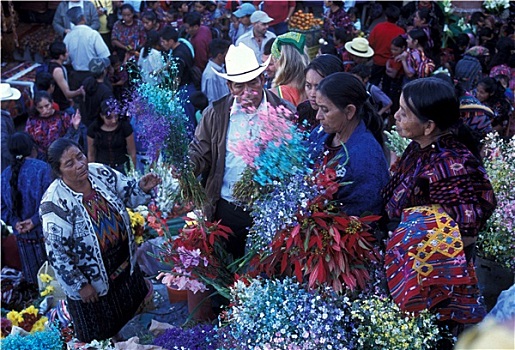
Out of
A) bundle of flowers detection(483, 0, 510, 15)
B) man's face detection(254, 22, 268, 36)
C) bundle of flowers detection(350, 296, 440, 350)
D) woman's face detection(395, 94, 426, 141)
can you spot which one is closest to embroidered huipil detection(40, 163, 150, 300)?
bundle of flowers detection(350, 296, 440, 350)

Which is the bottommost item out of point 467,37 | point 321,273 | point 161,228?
point 467,37

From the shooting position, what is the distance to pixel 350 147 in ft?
9.28

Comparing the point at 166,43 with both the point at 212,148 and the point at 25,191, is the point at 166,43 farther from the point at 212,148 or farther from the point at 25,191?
the point at 212,148

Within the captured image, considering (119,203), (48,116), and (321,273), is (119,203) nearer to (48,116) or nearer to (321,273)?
(321,273)

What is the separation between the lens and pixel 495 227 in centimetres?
356

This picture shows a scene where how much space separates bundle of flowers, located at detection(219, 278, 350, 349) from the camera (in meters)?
2.37

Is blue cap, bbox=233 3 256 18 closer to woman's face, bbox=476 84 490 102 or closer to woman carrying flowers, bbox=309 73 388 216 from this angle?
woman's face, bbox=476 84 490 102

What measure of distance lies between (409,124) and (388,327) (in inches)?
31.6

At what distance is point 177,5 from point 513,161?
703cm

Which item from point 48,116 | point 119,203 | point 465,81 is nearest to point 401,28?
point 465,81

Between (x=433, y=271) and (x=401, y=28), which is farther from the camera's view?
(x=401, y=28)

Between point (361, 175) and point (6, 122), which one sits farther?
point (6, 122)

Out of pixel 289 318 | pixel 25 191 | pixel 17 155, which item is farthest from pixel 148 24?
pixel 289 318

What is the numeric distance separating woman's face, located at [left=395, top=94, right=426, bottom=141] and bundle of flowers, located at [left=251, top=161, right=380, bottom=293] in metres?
0.34
